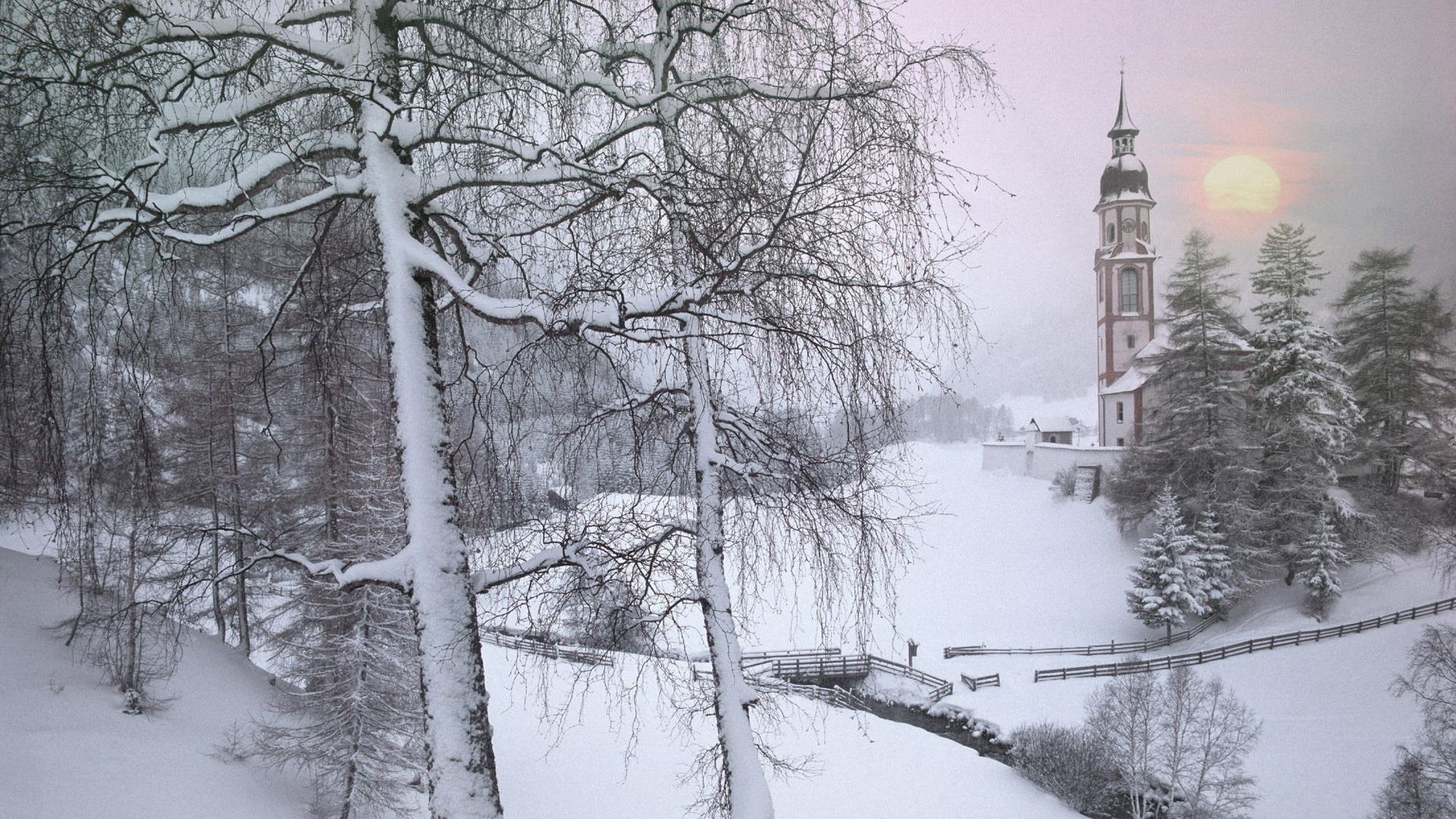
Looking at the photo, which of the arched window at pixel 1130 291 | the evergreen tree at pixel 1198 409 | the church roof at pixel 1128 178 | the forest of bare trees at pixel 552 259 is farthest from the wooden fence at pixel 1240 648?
the church roof at pixel 1128 178

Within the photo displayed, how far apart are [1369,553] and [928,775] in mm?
13047

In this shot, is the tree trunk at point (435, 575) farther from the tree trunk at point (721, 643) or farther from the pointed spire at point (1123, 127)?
the pointed spire at point (1123, 127)

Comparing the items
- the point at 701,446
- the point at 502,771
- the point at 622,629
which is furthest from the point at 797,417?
the point at 502,771

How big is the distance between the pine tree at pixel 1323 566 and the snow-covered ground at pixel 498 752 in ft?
30.2

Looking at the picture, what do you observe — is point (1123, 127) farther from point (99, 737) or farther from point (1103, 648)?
point (99, 737)

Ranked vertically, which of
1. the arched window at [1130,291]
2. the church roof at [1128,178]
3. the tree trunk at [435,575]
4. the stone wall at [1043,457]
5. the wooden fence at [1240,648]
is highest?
the church roof at [1128,178]

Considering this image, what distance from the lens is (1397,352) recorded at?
14.7 metres

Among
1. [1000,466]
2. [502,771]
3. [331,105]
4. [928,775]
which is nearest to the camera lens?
[331,105]

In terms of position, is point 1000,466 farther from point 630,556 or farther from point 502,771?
point 630,556

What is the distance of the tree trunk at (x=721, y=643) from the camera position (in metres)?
2.95

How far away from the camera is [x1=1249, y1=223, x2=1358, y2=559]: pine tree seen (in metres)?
15.6

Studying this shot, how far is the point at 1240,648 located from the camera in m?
14.8

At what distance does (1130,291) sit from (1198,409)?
9.68 m

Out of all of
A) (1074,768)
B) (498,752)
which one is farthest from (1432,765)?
(498,752)
